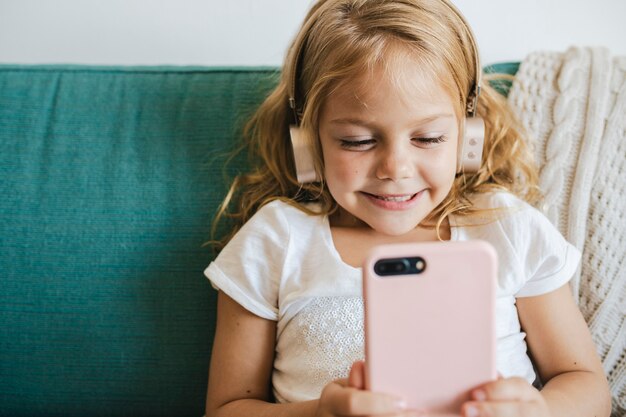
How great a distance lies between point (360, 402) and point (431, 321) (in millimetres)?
113

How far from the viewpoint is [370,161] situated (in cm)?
81

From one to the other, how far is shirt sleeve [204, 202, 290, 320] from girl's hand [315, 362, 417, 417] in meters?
0.27

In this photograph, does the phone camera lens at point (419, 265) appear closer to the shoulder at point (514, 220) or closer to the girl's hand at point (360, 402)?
the girl's hand at point (360, 402)

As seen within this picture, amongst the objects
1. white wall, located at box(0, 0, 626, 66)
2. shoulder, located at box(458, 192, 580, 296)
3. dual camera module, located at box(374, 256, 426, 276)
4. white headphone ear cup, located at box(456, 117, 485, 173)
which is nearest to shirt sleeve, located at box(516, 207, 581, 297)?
shoulder, located at box(458, 192, 580, 296)

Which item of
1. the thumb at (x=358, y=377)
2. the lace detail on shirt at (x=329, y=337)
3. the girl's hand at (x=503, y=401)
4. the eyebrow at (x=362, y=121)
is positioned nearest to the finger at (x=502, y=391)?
the girl's hand at (x=503, y=401)

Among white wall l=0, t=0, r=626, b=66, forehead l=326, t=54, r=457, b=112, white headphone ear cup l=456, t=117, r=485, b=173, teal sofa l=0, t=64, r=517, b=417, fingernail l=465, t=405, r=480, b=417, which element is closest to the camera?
fingernail l=465, t=405, r=480, b=417

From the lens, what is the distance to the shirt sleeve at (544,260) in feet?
2.86

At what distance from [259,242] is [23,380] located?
474mm

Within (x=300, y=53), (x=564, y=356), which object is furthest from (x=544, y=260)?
(x=300, y=53)

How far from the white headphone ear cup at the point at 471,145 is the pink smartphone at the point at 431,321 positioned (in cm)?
30

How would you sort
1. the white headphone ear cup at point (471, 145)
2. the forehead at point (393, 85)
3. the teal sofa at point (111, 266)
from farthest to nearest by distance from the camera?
the teal sofa at point (111, 266) < the white headphone ear cup at point (471, 145) < the forehead at point (393, 85)

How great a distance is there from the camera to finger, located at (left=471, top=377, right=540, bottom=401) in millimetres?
631

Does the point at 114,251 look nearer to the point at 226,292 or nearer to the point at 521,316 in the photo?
the point at 226,292

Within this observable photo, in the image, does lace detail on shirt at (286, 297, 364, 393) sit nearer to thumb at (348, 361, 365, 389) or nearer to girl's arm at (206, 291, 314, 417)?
girl's arm at (206, 291, 314, 417)
